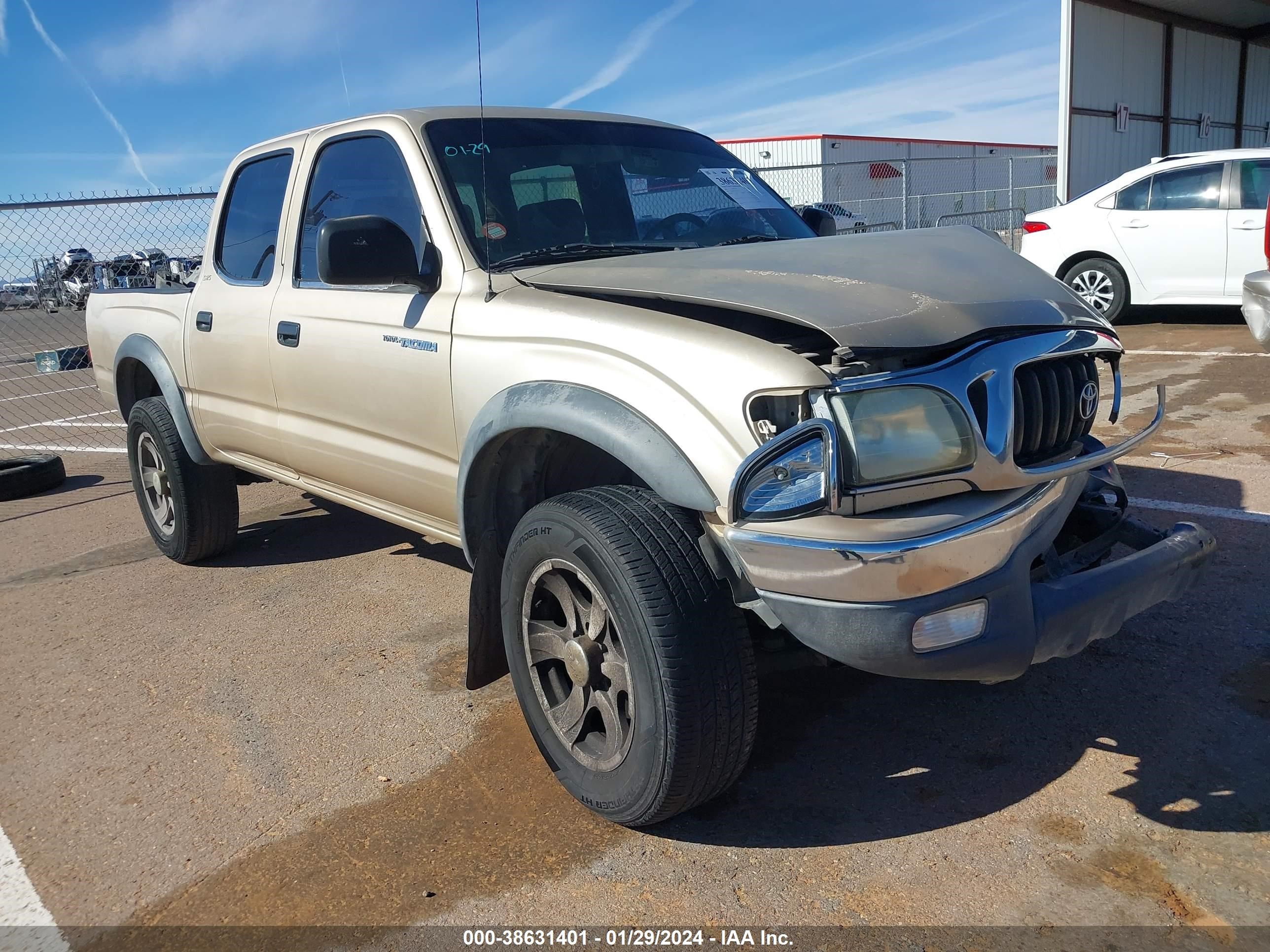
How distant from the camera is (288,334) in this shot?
3904mm

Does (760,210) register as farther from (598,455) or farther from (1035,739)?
(1035,739)

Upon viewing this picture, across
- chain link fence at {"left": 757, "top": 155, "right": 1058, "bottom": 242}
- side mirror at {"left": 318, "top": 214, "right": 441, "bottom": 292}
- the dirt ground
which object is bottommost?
the dirt ground

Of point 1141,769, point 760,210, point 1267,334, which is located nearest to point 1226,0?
point 1267,334

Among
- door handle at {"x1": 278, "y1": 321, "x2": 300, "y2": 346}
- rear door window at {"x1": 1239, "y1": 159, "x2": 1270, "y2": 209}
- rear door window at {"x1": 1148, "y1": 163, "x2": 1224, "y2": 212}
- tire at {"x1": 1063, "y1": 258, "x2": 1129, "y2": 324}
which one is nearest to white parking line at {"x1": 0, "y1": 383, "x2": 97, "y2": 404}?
door handle at {"x1": 278, "y1": 321, "x2": 300, "y2": 346}

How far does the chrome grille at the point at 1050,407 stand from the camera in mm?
2352

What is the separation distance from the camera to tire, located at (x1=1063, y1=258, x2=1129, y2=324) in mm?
10430

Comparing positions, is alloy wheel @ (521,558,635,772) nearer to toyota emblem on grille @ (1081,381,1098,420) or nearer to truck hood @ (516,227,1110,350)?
truck hood @ (516,227,1110,350)

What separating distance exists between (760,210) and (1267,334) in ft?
10.0

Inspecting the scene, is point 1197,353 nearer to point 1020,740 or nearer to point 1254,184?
point 1254,184

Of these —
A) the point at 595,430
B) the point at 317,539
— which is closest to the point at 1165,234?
the point at 317,539

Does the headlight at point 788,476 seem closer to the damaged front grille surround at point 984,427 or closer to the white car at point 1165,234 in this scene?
the damaged front grille surround at point 984,427

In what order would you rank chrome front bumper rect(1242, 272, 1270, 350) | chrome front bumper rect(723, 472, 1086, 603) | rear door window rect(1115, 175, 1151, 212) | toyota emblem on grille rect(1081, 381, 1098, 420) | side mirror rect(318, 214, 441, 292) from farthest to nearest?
rear door window rect(1115, 175, 1151, 212) → chrome front bumper rect(1242, 272, 1270, 350) → side mirror rect(318, 214, 441, 292) → toyota emblem on grille rect(1081, 381, 1098, 420) → chrome front bumper rect(723, 472, 1086, 603)

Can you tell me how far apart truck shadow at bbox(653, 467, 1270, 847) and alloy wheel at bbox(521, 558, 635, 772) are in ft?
0.97

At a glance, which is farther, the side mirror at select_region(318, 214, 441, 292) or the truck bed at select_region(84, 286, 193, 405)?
the truck bed at select_region(84, 286, 193, 405)
